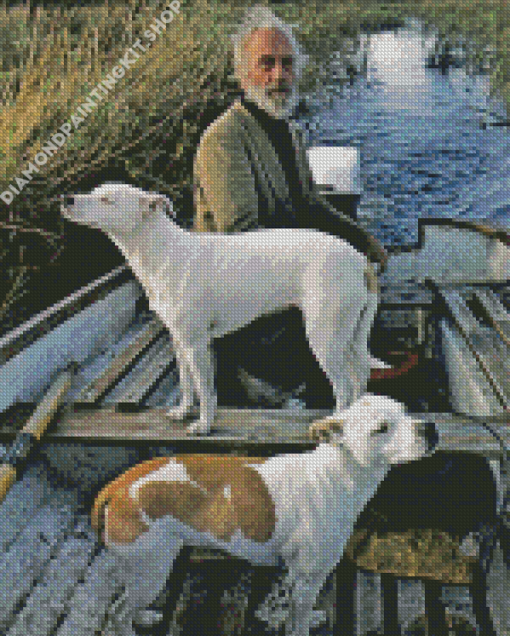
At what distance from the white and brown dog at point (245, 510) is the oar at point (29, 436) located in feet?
2.25

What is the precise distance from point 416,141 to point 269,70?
1117cm

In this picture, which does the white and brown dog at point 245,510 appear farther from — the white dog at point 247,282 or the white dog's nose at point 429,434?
the white dog at point 247,282

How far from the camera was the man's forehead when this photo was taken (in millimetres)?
2508

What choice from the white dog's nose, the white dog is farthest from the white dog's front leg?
the white dog's nose

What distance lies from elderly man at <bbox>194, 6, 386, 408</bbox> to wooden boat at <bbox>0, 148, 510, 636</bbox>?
0.96 ft

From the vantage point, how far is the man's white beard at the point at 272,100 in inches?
104

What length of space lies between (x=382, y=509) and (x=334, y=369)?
62 centimetres

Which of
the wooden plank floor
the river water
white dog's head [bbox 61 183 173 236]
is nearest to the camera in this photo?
white dog's head [bbox 61 183 173 236]

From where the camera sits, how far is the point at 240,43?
103 inches

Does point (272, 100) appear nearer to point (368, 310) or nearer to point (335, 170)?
point (368, 310)

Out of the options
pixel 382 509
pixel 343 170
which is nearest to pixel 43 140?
pixel 343 170

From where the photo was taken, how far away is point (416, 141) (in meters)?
12.9

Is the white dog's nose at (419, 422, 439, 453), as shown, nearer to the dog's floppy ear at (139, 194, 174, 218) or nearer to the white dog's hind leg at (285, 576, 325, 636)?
the white dog's hind leg at (285, 576, 325, 636)

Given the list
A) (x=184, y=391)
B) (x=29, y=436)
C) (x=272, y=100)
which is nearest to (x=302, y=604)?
(x=184, y=391)
